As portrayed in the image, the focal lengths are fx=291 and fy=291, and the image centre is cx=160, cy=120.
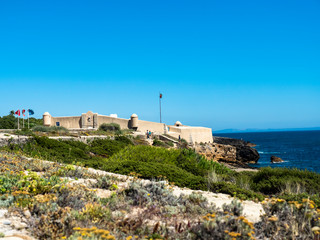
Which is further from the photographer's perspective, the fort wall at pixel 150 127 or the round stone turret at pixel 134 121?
the fort wall at pixel 150 127

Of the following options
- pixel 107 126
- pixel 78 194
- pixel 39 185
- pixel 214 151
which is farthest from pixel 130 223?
pixel 214 151

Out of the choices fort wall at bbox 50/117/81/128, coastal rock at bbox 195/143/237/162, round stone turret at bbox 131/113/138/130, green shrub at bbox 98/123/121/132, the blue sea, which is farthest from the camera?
fort wall at bbox 50/117/81/128

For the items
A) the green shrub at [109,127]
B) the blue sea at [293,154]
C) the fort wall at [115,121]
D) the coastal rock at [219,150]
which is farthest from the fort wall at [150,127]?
the blue sea at [293,154]

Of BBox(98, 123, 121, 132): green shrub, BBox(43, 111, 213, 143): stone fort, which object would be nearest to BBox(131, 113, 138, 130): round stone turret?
BBox(43, 111, 213, 143): stone fort

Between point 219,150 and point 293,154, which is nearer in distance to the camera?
point 219,150

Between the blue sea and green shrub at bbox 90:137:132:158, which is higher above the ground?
green shrub at bbox 90:137:132:158

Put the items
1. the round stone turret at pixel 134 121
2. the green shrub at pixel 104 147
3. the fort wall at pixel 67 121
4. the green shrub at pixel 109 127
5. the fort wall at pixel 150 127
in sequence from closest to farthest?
the green shrub at pixel 104 147, the green shrub at pixel 109 127, the round stone turret at pixel 134 121, the fort wall at pixel 150 127, the fort wall at pixel 67 121

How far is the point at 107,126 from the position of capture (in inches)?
1460

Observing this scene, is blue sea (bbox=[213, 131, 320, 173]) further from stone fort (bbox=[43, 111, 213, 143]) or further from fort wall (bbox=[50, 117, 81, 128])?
fort wall (bbox=[50, 117, 81, 128])

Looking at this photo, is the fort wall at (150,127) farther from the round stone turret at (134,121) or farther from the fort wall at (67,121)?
the fort wall at (67,121)

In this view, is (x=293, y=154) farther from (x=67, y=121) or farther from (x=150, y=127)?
(x=67, y=121)

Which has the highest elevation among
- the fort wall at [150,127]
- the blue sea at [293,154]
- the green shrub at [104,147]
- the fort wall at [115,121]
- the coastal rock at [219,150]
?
the fort wall at [115,121]

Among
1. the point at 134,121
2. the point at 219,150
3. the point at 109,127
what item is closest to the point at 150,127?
the point at 134,121

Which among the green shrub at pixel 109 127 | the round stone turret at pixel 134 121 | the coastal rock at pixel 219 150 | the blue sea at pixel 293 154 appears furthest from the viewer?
the coastal rock at pixel 219 150
